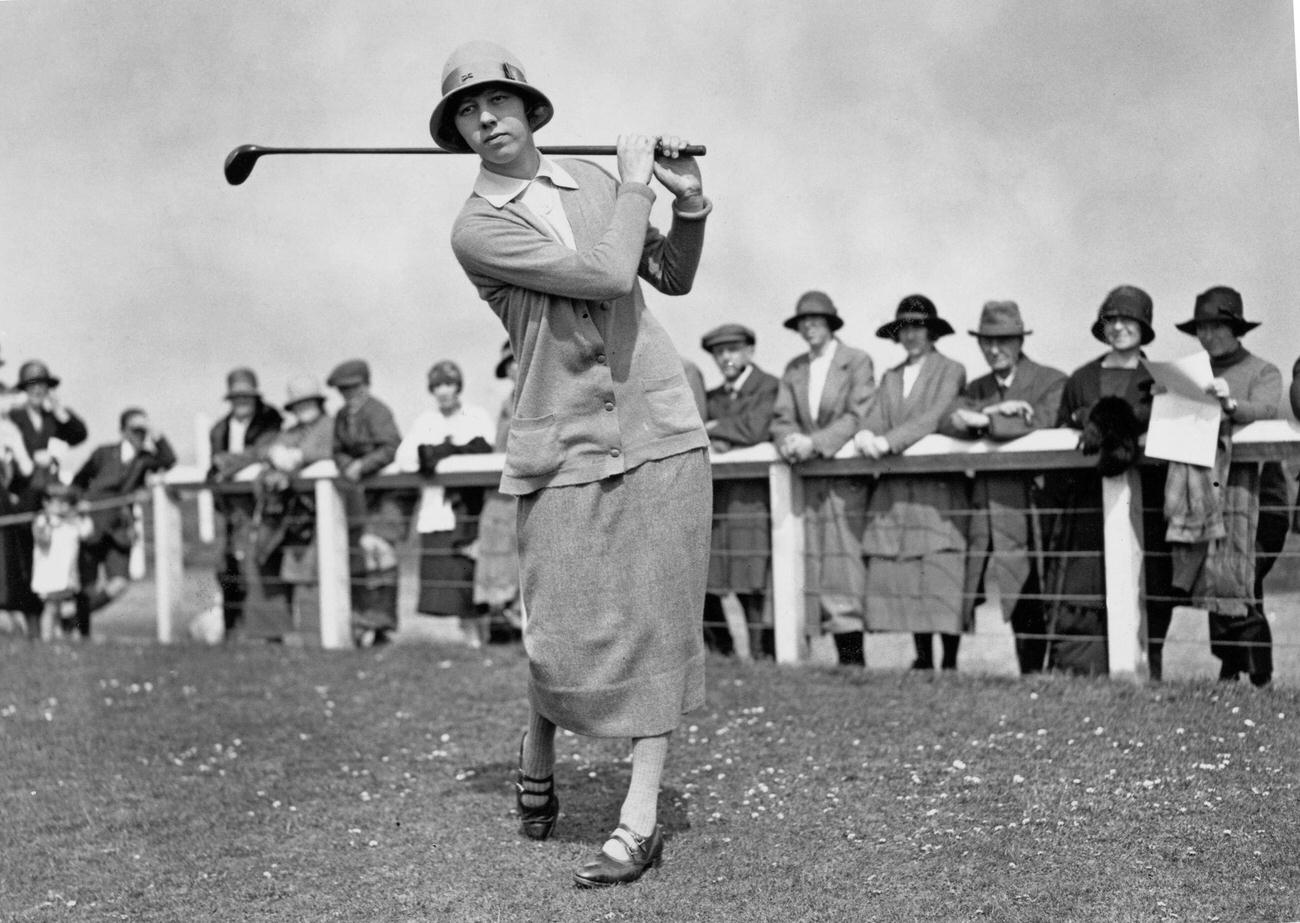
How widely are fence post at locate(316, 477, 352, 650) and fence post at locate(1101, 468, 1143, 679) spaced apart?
16.9 ft

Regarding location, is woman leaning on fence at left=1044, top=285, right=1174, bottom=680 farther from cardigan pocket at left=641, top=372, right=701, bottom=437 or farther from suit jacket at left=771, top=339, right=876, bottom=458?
cardigan pocket at left=641, top=372, right=701, bottom=437

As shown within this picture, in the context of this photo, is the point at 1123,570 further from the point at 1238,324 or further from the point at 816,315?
the point at 816,315

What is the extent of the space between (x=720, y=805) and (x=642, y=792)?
2.63 feet

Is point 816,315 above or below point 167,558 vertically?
above

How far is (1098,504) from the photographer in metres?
7.19

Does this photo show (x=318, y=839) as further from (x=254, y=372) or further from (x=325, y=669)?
(x=254, y=372)

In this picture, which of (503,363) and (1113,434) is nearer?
(1113,434)

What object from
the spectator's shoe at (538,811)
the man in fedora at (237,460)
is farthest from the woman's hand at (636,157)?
the man in fedora at (237,460)

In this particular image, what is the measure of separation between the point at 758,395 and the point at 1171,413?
2633 mm

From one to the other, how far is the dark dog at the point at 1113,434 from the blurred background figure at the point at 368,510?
15.6 ft

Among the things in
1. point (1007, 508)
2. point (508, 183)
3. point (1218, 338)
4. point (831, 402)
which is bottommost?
point (1007, 508)

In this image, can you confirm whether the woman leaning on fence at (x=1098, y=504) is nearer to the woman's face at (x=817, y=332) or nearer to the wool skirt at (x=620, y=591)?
the woman's face at (x=817, y=332)

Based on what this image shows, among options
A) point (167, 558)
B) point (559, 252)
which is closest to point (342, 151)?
point (559, 252)

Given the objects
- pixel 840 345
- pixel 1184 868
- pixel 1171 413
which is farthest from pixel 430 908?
pixel 840 345
